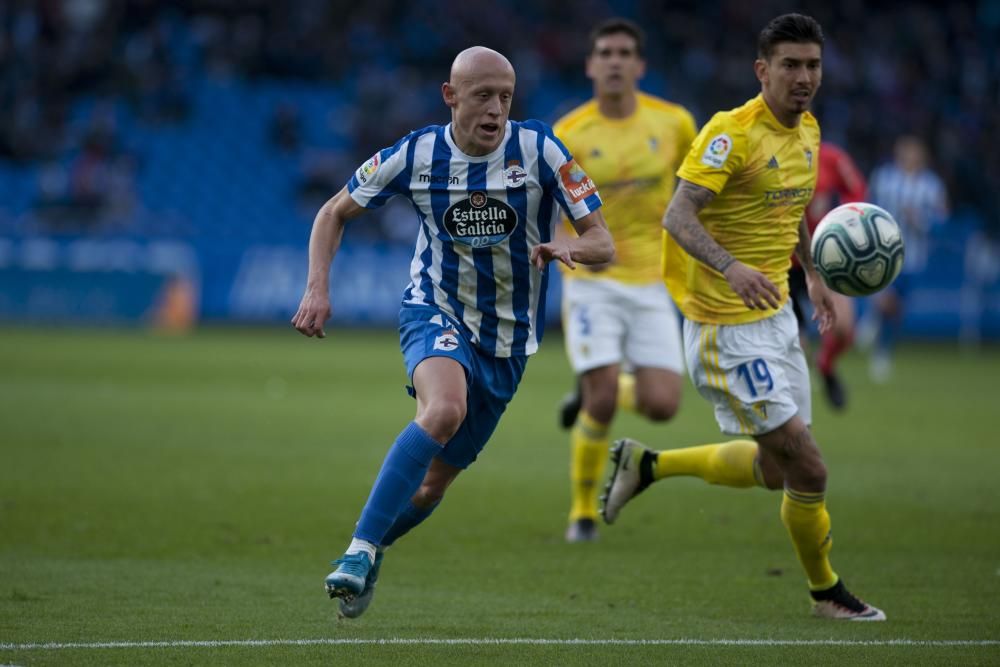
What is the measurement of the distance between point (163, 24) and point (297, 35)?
2.94 metres

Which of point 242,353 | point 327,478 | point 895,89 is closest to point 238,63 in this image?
point 242,353

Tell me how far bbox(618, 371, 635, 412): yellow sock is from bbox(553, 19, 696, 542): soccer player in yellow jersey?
13.4 inches

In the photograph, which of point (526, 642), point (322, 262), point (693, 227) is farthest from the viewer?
point (693, 227)

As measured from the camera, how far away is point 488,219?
20.4ft

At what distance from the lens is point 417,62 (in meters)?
31.8

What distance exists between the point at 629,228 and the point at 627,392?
Answer: 1232 mm

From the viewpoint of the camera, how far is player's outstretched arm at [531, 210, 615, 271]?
19.0 ft

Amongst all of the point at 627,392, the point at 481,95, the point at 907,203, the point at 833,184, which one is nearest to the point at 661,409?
the point at 627,392

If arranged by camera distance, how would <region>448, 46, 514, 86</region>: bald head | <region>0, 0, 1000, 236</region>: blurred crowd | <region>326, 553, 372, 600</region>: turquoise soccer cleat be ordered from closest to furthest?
1. <region>326, 553, 372, 600</region>: turquoise soccer cleat
2. <region>448, 46, 514, 86</region>: bald head
3. <region>0, 0, 1000, 236</region>: blurred crowd

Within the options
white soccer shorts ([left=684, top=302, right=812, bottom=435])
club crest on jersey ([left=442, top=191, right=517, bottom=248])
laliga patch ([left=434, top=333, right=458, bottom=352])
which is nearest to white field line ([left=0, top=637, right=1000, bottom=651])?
white soccer shorts ([left=684, top=302, right=812, bottom=435])

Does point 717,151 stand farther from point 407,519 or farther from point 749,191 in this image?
point 407,519

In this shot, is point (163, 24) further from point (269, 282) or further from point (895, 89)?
point (895, 89)

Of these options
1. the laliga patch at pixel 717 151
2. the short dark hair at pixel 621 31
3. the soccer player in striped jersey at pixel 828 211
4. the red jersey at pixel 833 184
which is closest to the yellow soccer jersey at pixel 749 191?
the laliga patch at pixel 717 151

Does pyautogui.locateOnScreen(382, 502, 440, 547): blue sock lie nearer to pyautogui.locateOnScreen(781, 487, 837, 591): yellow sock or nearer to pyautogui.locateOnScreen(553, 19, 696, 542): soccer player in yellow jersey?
pyautogui.locateOnScreen(781, 487, 837, 591): yellow sock
